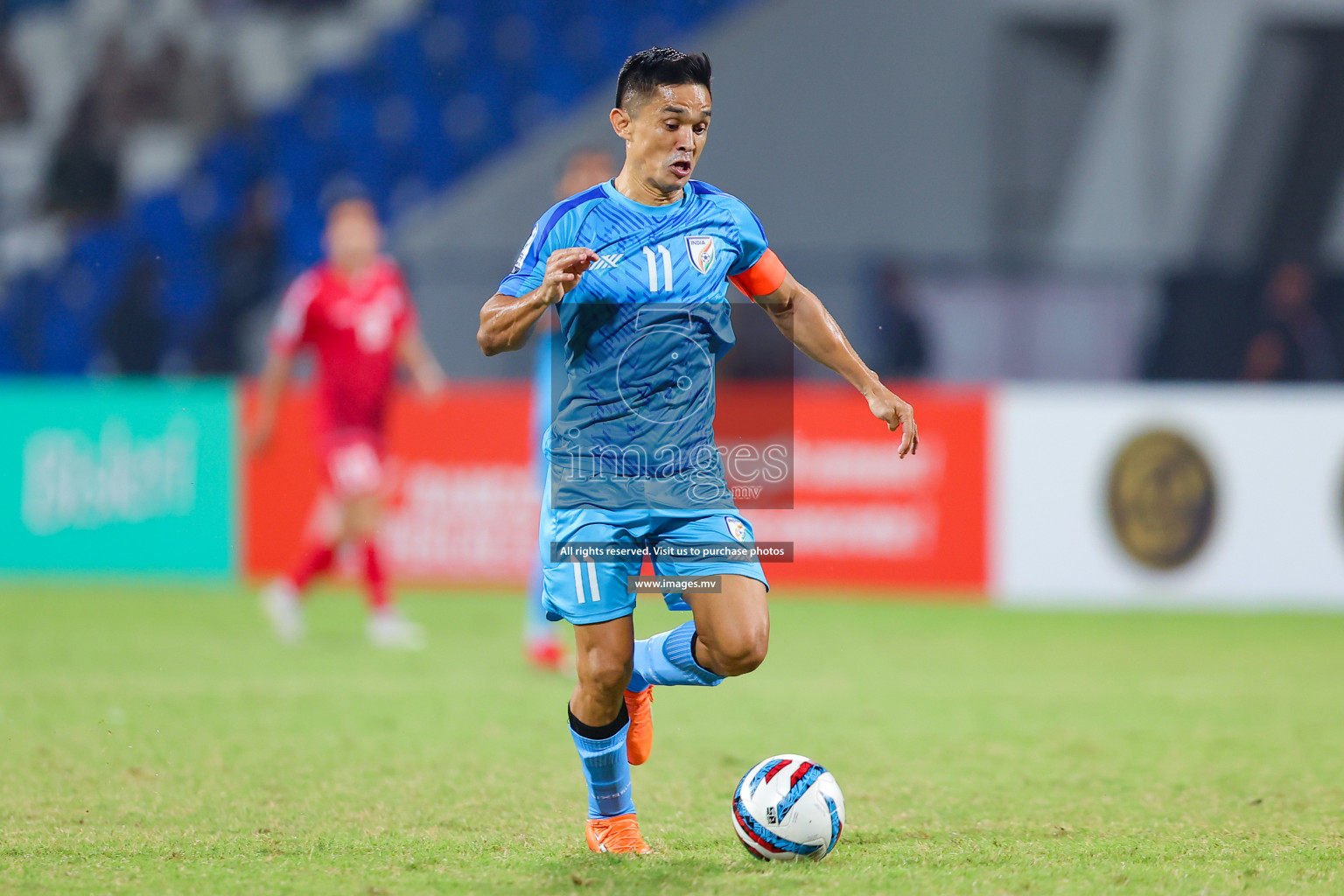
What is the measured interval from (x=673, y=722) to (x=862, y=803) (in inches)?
64.0

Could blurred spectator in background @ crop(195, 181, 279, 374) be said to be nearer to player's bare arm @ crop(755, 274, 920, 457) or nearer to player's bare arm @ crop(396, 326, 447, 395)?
player's bare arm @ crop(396, 326, 447, 395)

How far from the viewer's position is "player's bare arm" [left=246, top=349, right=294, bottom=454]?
843cm

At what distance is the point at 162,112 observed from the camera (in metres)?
15.0

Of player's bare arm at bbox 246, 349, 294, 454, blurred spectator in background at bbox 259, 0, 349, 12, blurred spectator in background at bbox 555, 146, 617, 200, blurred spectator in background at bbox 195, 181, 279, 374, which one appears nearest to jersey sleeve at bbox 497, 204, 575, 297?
blurred spectator in background at bbox 555, 146, 617, 200

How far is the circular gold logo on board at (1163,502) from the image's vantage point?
991cm

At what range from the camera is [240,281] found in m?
13.2

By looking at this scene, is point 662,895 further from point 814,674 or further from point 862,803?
point 814,674

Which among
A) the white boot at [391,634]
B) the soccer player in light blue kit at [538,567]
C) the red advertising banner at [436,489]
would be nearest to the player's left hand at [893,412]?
the soccer player in light blue kit at [538,567]

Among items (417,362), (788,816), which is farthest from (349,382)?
(788,816)

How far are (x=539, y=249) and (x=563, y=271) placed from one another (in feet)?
1.02

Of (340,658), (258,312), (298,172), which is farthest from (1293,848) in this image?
(298,172)

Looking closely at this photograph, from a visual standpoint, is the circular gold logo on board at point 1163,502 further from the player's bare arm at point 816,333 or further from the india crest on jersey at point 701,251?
the india crest on jersey at point 701,251

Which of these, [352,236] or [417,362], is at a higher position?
[352,236]

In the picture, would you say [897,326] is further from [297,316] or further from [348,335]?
[297,316]
